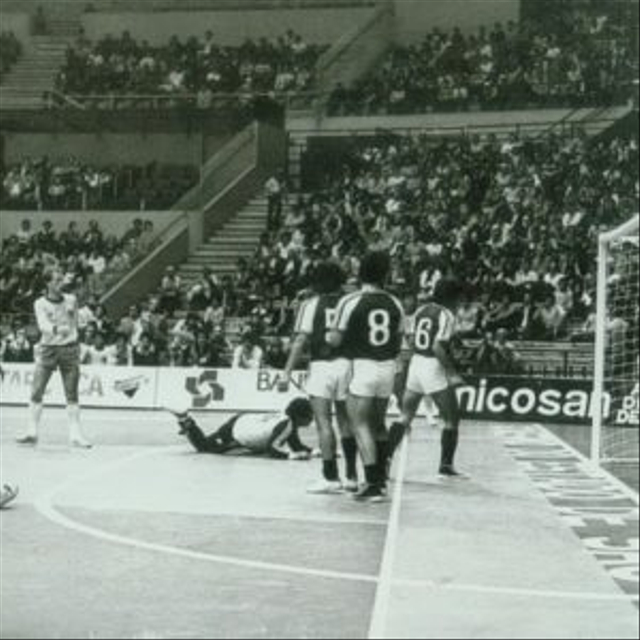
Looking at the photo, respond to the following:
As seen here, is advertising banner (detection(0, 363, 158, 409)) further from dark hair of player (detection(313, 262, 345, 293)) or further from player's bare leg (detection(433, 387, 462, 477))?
dark hair of player (detection(313, 262, 345, 293))

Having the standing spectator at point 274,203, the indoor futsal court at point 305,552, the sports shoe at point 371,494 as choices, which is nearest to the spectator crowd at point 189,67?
the standing spectator at point 274,203

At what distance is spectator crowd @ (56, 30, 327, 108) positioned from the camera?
86.7 feet

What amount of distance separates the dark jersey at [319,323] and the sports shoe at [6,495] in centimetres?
255

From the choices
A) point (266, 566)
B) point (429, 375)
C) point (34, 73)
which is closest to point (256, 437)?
point (429, 375)

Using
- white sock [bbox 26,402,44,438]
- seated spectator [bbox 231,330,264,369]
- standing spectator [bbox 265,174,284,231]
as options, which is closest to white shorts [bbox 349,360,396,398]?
white sock [bbox 26,402,44,438]

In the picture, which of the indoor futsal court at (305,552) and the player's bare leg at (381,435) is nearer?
the indoor futsal court at (305,552)

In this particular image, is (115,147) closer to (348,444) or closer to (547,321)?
(547,321)

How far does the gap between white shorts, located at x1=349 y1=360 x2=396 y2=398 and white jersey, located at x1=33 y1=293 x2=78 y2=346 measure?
463 centimetres

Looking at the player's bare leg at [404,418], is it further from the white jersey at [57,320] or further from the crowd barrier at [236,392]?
the crowd barrier at [236,392]

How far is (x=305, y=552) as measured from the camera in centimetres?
844

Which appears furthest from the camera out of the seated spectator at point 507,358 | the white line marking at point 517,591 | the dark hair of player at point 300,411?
the seated spectator at point 507,358

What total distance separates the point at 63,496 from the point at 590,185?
15674mm

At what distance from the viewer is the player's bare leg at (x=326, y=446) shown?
1098 centimetres

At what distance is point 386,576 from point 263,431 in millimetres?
6720
